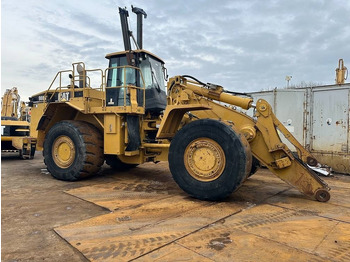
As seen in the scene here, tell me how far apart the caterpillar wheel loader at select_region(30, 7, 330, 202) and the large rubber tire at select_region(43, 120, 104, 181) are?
23 mm

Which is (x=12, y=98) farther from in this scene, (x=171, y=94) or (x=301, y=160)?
(x=301, y=160)

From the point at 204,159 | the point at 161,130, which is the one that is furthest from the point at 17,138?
the point at 204,159

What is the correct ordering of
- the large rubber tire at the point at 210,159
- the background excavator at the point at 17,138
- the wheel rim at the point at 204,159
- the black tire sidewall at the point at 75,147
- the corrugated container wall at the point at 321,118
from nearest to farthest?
the large rubber tire at the point at 210,159
the wheel rim at the point at 204,159
the black tire sidewall at the point at 75,147
the corrugated container wall at the point at 321,118
the background excavator at the point at 17,138

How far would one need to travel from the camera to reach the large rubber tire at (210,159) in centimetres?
443

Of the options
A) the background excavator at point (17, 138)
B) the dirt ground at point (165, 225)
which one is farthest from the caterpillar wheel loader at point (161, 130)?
the background excavator at point (17, 138)

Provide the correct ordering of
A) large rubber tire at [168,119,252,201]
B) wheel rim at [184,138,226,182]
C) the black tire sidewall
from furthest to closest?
1. the black tire sidewall
2. wheel rim at [184,138,226,182]
3. large rubber tire at [168,119,252,201]

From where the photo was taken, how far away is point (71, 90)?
7.00 m

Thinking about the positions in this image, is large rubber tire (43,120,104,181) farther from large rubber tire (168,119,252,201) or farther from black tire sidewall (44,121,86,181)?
large rubber tire (168,119,252,201)

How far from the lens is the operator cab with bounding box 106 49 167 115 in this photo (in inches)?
260

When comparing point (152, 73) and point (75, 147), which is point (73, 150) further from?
point (152, 73)

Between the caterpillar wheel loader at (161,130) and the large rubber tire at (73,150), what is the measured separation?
23mm

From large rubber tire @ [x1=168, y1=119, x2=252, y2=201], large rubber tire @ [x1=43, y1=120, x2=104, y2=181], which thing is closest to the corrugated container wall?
large rubber tire @ [x1=168, y1=119, x2=252, y2=201]

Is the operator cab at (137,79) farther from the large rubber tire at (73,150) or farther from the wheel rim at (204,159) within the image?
the wheel rim at (204,159)

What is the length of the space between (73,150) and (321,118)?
25.1ft
